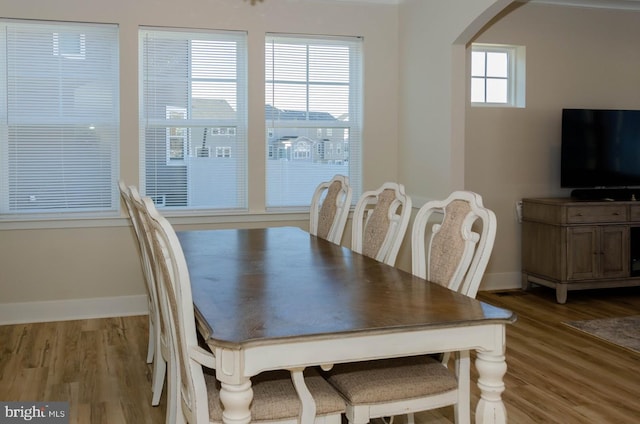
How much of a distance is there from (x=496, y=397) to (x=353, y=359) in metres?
0.50

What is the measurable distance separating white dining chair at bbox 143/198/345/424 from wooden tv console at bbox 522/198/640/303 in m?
3.90

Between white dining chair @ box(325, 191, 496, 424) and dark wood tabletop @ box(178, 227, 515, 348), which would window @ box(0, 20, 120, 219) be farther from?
white dining chair @ box(325, 191, 496, 424)

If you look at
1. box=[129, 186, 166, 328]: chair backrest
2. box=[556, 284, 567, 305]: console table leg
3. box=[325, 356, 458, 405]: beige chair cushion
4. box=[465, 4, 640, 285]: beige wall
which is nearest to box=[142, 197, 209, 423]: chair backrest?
box=[325, 356, 458, 405]: beige chair cushion

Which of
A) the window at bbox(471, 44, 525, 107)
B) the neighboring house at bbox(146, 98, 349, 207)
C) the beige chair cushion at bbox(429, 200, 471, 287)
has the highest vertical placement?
the window at bbox(471, 44, 525, 107)

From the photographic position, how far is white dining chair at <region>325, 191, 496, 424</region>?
2.31m

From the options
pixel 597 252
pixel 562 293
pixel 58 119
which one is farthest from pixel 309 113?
pixel 597 252

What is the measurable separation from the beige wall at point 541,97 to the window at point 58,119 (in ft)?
9.98

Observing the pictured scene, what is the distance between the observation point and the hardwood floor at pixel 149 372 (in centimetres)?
329

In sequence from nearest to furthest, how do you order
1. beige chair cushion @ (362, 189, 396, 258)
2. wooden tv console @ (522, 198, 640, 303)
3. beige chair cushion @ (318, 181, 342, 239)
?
beige chair cushion @ (362, 189, 396, 258), beige chair cushion @ (318, 181, 342, 239), wooden tv console @ (522, 198, 640, 303)

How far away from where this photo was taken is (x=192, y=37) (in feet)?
17.5

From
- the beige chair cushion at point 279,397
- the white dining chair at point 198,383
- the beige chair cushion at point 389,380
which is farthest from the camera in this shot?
the beige chair cushion at point 389,380

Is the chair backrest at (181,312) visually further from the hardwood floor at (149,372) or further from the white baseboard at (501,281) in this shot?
the white baseboard at (501,281)

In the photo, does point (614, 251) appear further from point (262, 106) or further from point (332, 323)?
point (332, 323)

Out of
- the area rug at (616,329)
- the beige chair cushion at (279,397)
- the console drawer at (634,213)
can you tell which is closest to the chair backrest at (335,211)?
the beige chair cushion at (279,397)
